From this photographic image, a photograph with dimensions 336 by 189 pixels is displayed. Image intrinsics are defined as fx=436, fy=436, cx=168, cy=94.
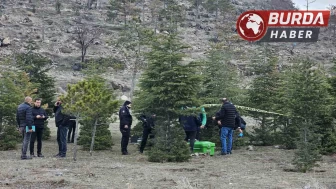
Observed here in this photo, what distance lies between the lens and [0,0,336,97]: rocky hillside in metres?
55.9

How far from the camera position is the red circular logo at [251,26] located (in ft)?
54.9

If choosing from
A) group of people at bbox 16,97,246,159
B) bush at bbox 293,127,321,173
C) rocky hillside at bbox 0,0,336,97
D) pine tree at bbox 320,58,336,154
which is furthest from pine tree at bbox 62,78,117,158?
rocky hillside at bbox 0,0,336,97

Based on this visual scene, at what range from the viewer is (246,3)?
4279 inches

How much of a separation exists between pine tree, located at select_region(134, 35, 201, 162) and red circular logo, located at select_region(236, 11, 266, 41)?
194 inches

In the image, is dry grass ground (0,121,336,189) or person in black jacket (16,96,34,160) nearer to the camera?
dry grass ground (0,121,336,189)

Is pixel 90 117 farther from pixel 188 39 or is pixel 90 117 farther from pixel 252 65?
pixel 188 39

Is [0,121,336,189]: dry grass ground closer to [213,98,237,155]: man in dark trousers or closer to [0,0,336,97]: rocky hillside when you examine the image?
[213,98,237,155]: man in dark trousers

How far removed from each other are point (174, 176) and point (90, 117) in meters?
4.05

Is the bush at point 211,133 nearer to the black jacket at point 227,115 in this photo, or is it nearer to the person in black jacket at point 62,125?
the black jacket at point 227,115

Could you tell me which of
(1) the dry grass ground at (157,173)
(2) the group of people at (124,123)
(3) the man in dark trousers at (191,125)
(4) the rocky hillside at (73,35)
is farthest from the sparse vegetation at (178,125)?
(4) the rocky hillside at (73,35)

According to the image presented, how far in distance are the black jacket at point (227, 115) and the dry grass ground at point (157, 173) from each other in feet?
3.33

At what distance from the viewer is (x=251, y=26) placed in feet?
57.3

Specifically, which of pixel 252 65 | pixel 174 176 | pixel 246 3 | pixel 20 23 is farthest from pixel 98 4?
pixel 174 176

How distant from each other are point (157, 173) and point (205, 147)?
13.4ft
